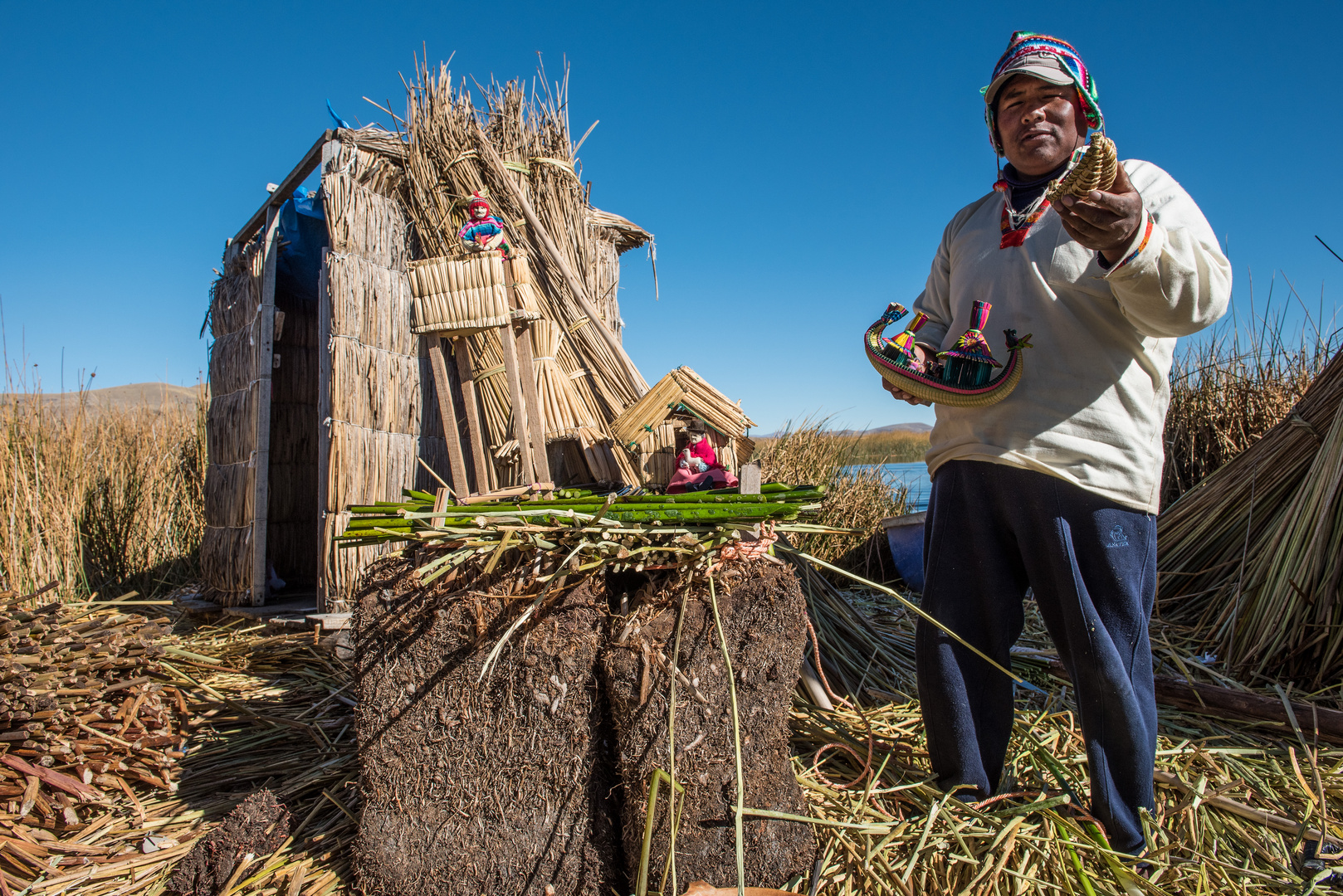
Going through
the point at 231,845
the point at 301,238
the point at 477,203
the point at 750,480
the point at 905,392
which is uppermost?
the point at 301,238

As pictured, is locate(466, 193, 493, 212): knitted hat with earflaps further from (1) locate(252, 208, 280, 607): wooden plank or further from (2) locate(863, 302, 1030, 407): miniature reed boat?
(2) locate(863, 302, 1030, 407): miniature reed boat

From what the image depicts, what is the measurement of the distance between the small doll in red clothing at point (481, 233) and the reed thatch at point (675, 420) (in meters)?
1.16

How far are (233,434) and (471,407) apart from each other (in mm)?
2155

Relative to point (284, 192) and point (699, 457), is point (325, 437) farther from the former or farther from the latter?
point (699, 457)

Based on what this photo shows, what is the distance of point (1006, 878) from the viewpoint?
5.44ft

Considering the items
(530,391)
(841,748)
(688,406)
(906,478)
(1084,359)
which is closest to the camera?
(1084,359)

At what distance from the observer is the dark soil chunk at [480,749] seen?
1636mm

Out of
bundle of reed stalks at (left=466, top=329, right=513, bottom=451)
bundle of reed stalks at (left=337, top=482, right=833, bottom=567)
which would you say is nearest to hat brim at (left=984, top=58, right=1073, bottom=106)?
bundle of reed stalks at (left=337, top=482, right=833, bottom=567)

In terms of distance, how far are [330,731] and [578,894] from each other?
1.51 meters

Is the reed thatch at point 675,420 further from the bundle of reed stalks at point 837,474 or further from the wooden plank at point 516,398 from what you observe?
the bundle of reed stalks at point 837,474

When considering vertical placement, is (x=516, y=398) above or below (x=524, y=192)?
below

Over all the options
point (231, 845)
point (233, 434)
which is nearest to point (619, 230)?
point (233, 434)

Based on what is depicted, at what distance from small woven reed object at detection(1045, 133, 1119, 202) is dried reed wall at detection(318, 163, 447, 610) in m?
3.57

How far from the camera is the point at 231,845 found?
1797 millimetres
